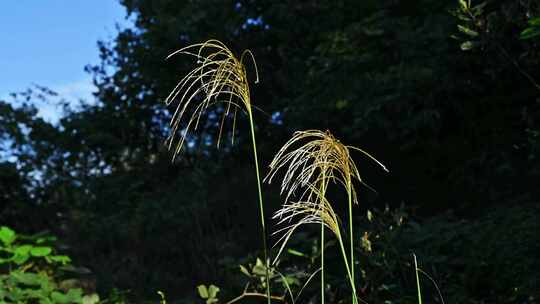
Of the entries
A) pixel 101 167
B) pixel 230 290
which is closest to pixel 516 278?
pixel 230 290

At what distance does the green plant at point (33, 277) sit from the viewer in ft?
15.9

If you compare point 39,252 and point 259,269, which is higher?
point 39,252

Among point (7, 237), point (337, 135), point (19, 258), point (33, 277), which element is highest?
point (337, 135)

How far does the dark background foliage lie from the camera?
14.5 feet

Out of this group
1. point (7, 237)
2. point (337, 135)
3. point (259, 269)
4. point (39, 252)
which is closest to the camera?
point (259, 269)

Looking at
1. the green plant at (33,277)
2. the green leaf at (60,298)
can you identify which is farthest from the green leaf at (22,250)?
the green leaf at (60,298)

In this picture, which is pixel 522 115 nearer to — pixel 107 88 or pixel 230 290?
pixel 230 290

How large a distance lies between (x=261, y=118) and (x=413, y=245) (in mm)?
6227

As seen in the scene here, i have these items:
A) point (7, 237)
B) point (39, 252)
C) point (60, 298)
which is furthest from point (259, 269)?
point (7, 237)

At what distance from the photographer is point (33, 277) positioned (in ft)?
16.6

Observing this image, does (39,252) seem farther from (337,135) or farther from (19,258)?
(337,135)

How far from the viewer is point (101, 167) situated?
1227 cm

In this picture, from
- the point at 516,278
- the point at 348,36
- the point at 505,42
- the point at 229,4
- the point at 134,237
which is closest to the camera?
the point at 516,278

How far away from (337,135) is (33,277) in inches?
139
